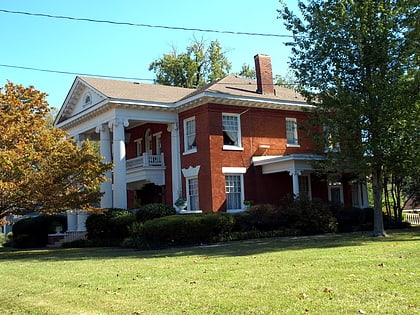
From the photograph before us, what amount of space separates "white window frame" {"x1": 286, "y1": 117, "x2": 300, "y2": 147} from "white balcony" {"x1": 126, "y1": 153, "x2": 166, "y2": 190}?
24.6 feet

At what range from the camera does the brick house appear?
26.4 metres

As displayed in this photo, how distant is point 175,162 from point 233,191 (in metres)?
3.84

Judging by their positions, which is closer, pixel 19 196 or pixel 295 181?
→ pixel 19 196

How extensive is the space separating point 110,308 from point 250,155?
20.7 m

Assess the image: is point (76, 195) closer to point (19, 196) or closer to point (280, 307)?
point (19, 196)

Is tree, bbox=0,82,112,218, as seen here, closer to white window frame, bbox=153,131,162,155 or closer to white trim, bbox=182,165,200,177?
white trim, bbox=182,165,200,177

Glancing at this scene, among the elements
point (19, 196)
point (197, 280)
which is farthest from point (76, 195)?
point (197, 280)

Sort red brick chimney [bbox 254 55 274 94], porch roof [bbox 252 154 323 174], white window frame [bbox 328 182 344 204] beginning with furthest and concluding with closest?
1. white window frame [bbox 328 182 344 204]
2. red brick chimney [bbox 254 55 274 94]
3. porch roof [bbox 252 154 323 174]

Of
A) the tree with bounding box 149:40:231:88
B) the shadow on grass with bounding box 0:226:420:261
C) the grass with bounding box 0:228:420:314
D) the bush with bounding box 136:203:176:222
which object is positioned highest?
the tree with bounding box 149:40:231:88

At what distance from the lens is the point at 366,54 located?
1898cm

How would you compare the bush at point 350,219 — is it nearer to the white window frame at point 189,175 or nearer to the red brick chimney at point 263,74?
the white window frame at point 189,175

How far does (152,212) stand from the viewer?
2361 centimetres

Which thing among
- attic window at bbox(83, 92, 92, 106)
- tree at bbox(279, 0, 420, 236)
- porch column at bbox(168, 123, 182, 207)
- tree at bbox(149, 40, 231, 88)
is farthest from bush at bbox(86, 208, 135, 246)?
tree at bbox(149, 40, 231, 88)

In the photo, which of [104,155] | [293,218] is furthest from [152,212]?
[104,155]
